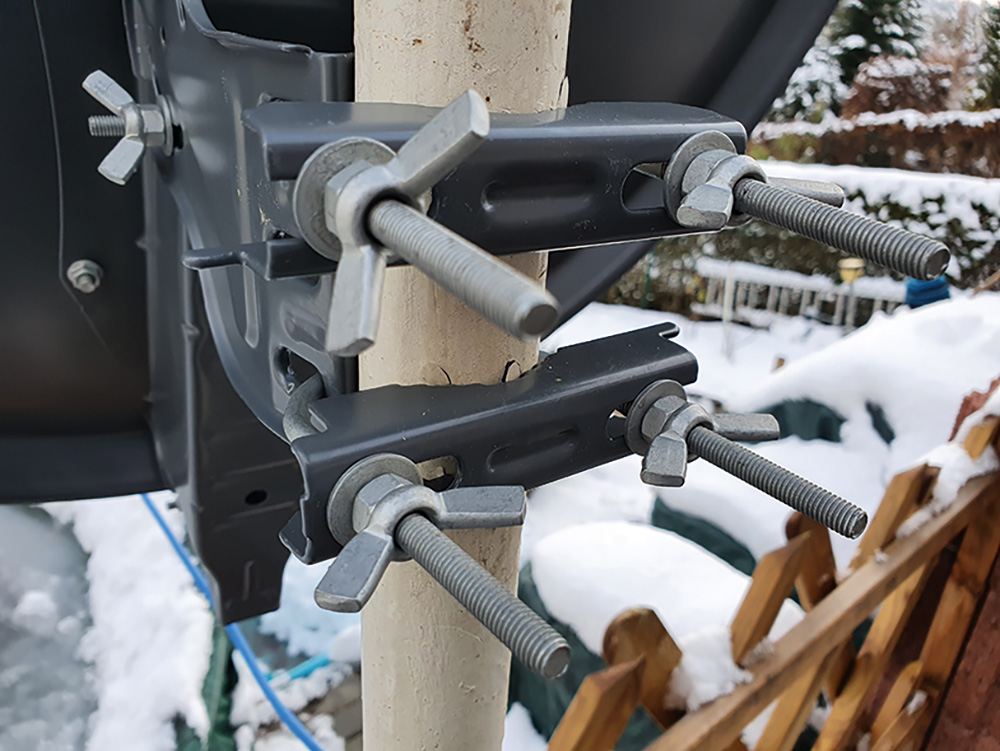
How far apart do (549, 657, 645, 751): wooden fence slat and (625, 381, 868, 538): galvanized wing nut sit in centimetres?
40

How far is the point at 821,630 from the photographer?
0.87m

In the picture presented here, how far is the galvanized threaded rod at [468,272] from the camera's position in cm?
20

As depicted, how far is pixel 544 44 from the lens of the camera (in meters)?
0.30

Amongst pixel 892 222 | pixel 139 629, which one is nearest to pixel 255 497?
pixel 139 629

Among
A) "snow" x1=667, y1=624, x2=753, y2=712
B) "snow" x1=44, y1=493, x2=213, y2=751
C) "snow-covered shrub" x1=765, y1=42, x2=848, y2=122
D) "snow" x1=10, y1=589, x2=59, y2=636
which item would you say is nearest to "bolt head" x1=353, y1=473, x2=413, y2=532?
"snow" x1=667, y1=624, x2=753, y2=712

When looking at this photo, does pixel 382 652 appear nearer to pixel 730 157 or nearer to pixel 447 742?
pixel 447 742

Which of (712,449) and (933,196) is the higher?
(712,449)

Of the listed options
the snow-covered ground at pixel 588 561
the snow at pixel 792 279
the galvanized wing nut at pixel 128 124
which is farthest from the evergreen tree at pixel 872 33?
the galvanized wing nut at pixel 128 124

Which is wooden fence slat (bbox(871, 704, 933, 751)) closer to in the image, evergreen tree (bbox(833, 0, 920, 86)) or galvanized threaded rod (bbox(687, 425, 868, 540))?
galvanized threaded rod (bbox(687, 425, 868, 540))

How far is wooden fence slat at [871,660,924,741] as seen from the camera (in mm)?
1132

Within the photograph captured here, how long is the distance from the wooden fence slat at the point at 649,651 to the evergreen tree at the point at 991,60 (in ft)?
20.5

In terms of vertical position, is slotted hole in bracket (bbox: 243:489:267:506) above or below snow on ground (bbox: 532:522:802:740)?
above

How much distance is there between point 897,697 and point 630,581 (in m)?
0.45

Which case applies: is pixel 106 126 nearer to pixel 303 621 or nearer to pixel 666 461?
pixel 666 461
